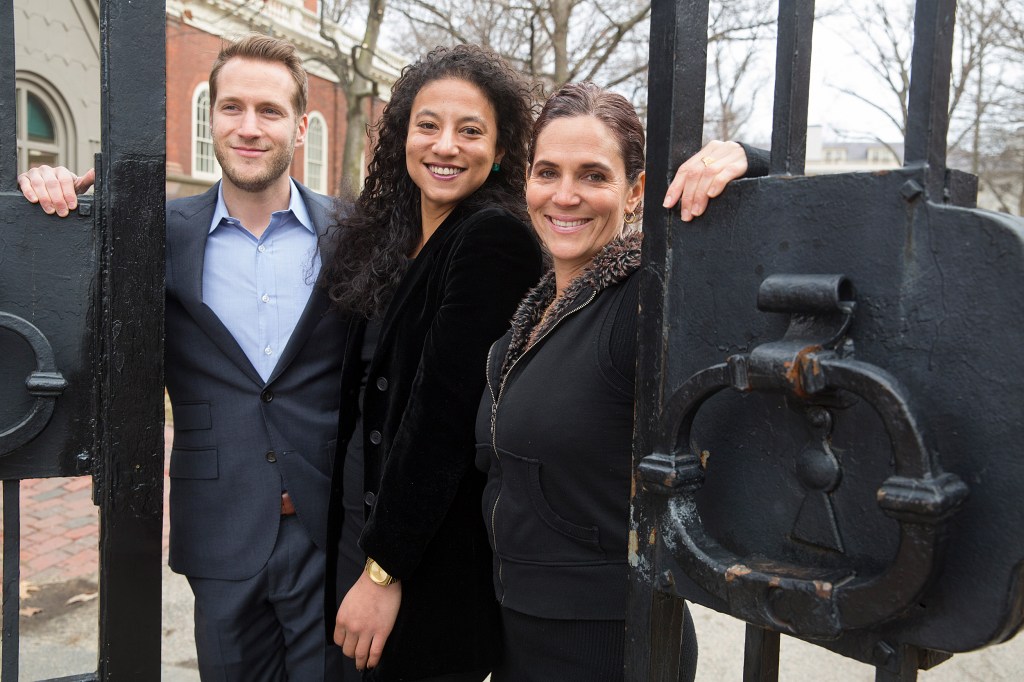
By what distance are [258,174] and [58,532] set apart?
3980 mm

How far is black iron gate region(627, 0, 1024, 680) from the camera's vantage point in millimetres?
819

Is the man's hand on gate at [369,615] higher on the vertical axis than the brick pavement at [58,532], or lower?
higher

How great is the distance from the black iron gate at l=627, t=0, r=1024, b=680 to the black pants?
663 mm

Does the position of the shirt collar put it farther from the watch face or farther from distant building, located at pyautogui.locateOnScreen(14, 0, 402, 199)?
distant building, located at pyautogui.locateOnScreen(14, 0, 402, 199)

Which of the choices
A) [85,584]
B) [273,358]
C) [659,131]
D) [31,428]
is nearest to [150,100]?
[31,428]

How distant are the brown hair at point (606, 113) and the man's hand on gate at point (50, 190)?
1027 mm

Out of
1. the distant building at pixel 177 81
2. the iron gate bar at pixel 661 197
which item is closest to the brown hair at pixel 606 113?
the iron gate bar at pixel 661 197

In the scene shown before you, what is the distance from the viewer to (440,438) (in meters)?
2.04

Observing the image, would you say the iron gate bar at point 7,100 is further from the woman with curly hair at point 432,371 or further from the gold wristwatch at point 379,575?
the gold wristwatch at point 379,575

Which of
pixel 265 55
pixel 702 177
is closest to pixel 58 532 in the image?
pixel 265 55

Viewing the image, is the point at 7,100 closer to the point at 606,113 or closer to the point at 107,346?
the point at 107,346

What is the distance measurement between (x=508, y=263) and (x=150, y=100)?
0.97 m

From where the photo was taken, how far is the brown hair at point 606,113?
191 centimetres

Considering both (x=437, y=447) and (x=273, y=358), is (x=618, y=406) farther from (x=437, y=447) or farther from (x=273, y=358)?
(x=273, y=358)
